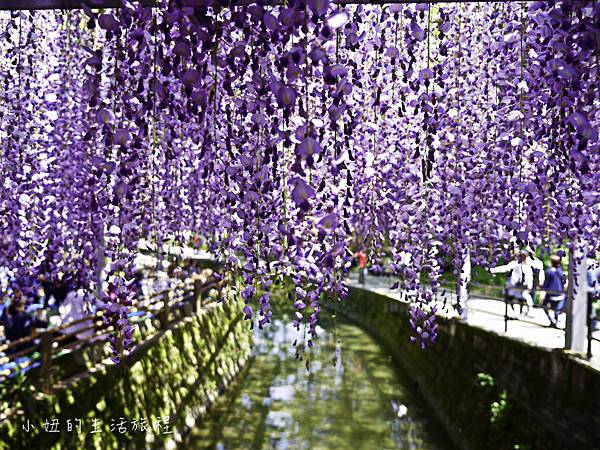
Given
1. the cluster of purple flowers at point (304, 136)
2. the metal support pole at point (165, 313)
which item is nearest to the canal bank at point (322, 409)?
the metal support pole at point (165, 313)

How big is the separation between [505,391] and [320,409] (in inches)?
137

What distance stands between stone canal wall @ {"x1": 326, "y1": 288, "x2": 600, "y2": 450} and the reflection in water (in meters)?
0.52

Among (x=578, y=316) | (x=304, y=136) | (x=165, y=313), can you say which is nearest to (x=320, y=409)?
(x=165, y=313)

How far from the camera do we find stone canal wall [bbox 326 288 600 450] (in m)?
5.13

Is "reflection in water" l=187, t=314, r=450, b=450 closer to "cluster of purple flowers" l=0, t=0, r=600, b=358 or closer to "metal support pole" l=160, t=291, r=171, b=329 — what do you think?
"metal support pole" l=160, t=291, r=171, b=329

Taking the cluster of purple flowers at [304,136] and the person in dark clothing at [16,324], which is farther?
the person in dark clothing at [16,324]

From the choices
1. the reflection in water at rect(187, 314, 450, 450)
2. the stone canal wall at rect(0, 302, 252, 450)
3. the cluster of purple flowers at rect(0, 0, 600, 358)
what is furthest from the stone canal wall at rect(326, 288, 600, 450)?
the stone canal wall at rect(0, 302, 252, 450)

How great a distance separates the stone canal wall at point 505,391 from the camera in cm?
513

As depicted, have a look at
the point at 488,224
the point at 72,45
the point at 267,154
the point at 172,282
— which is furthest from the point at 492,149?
the point at 172,282

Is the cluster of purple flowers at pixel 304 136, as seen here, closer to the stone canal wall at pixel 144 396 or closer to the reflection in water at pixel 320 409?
the stone canal wall at pixel 144 396

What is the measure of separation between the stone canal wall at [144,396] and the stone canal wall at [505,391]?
254 cm

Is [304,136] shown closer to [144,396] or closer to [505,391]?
[505,391]

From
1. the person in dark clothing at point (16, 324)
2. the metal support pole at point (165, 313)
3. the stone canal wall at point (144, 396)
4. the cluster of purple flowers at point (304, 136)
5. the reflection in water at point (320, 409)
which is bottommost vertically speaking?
the reflection in water at point (320, 409)

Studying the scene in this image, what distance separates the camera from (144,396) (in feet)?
22.6
